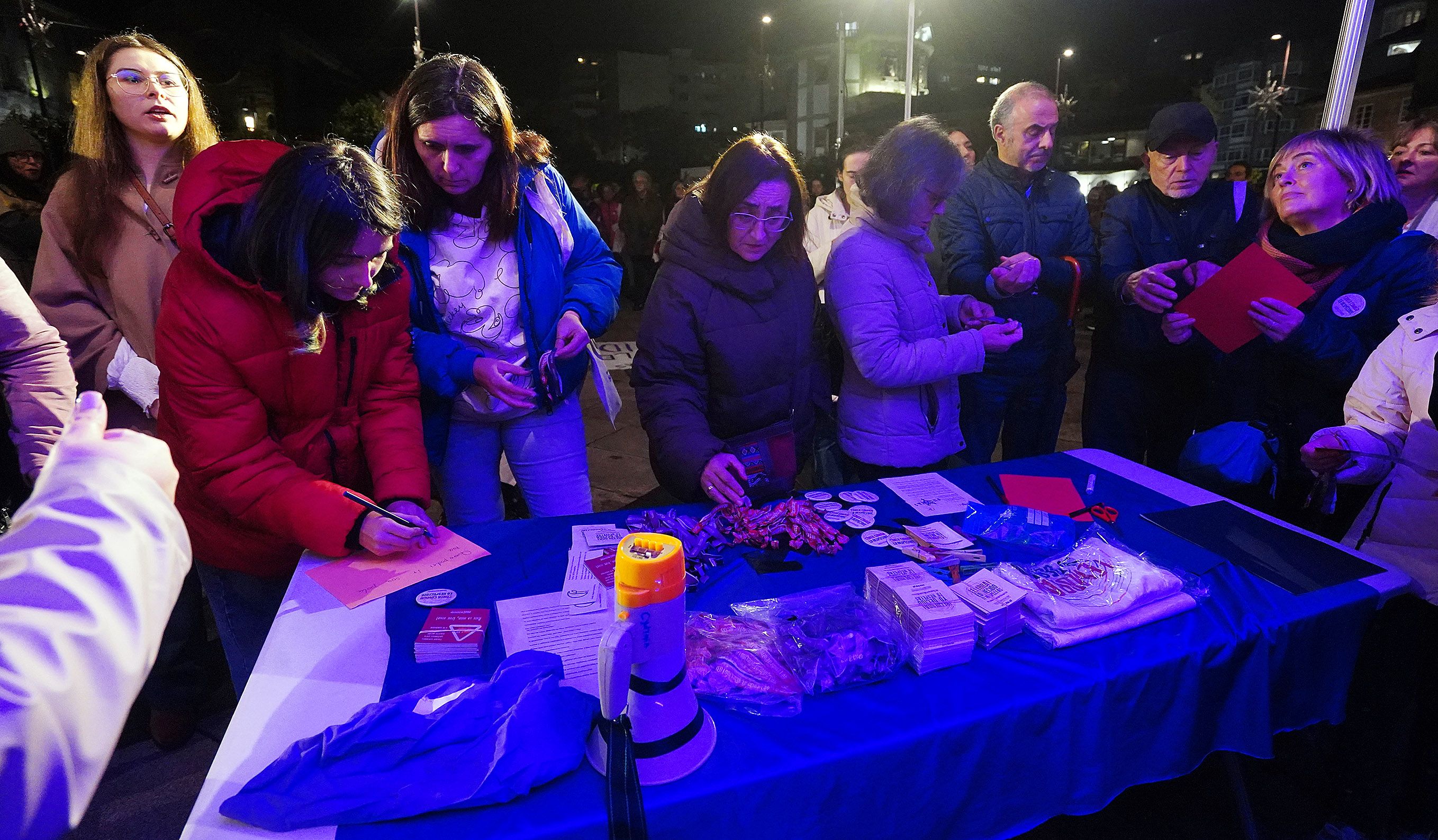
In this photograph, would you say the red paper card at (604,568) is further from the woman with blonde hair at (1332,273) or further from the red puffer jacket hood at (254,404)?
the woman with blonde hair at (1332,273)

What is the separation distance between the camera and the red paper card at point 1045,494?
1832mm

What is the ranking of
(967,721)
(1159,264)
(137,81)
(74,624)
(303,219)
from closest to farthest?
(74,624), (967,721), (303,219), (137,81), (1159,264)

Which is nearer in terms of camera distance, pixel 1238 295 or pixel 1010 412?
pixel 1238 295

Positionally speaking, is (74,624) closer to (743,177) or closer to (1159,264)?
(743,177)

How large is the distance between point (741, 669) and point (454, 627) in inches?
20.2

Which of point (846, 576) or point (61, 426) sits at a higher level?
point (61, 426)

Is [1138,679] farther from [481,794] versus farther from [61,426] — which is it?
[61,426]

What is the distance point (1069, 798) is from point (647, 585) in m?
0.90

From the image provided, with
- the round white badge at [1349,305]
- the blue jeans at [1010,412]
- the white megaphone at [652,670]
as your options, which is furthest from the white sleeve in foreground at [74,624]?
the round white badge at [1349,305]

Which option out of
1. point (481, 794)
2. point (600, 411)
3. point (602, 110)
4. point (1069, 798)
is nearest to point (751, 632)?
point (481, 794)

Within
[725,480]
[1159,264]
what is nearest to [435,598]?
[725,480]

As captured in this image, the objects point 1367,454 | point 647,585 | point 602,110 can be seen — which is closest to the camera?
point 647,585

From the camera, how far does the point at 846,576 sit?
150 centimetres

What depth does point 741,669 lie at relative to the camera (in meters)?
1.13
